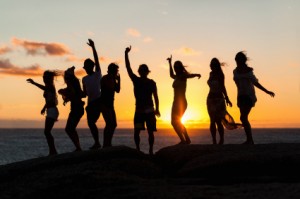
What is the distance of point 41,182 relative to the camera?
9.76 m

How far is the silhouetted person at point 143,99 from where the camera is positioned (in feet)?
44.9

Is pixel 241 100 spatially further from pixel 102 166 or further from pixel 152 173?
pixel 102 166

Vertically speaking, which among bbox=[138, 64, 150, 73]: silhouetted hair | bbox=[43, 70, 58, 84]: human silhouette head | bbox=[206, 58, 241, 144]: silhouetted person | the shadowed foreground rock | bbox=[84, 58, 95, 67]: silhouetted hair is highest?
bbox=[84, 58, 95, 67]: silhouetted hair

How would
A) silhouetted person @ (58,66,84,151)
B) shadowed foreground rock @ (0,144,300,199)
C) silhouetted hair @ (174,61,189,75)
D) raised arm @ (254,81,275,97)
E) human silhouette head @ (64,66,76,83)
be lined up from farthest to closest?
1. silhouetted hair @ (174,61,189,75)
2. human silhouette head @ (64,66,76,83)
3. silhouetted person @ (58,66,84,151)
4. raised arm @ (254,81,275,97)
5. shadowed foreground rock @ (0,144,300,199)

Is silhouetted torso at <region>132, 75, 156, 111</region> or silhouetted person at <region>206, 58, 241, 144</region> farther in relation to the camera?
silhouetted person at <region>206, 58, 241, 144</region>

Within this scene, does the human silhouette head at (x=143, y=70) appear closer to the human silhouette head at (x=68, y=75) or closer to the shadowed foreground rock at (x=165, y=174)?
the human silhouette head at (x=68, y=75)

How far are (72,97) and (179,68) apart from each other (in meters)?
3.24

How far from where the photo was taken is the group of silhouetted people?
13.5 meters

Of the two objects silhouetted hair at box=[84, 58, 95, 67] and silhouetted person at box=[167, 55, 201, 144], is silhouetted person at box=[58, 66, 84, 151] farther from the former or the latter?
silhouetted person at box=[167, 55, 201, 144]

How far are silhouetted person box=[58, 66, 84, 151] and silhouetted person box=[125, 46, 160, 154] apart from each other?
1592 mm

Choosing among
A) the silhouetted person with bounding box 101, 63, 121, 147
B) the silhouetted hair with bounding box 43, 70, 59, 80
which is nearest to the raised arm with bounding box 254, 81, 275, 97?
the silhouetted person with bounding box 101, 63, 121, 147

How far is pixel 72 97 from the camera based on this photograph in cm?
1387

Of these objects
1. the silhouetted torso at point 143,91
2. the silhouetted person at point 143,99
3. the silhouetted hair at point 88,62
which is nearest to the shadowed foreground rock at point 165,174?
the silhouetted person at point 143,99

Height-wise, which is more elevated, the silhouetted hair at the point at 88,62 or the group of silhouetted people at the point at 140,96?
the silhouetted hair at the point at 88,62
